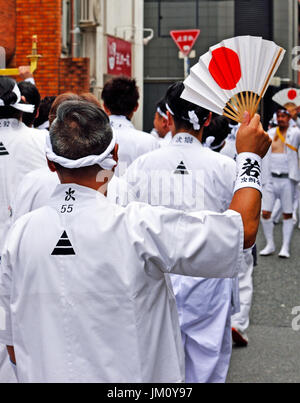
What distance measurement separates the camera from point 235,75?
2.24 metres

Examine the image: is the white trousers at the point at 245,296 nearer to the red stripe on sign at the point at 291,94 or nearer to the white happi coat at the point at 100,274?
the red stripe on sign at the point at 291,94

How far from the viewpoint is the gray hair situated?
7.41 ft

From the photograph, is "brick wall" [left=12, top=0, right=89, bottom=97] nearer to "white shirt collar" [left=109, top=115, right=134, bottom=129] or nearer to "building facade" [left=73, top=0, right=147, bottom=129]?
"building facade" [left=73, top=0, right=147, bottom=129]

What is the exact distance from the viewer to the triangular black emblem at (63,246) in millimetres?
2244

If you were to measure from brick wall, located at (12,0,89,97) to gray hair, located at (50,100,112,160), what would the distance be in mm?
11609

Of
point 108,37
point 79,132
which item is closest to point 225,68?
point 79,132

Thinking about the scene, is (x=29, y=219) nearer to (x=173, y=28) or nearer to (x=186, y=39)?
(x=186, y=39)

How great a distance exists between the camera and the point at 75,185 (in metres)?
2.29

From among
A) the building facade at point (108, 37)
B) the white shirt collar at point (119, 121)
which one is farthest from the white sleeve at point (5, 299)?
the building facade at point (108, 37)

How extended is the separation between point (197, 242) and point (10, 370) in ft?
6.21

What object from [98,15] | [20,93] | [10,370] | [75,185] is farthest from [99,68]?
[75,185]

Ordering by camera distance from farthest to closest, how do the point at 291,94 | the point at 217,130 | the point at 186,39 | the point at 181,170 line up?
1. the point at 186,39
2. the point at 291,94
3. the point at 217,130
4. the point at 181,170

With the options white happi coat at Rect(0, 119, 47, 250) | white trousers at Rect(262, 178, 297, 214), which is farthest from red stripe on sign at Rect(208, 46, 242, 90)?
white trousers at Rect(262, 178, 297, 214)

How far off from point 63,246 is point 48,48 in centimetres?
1222
